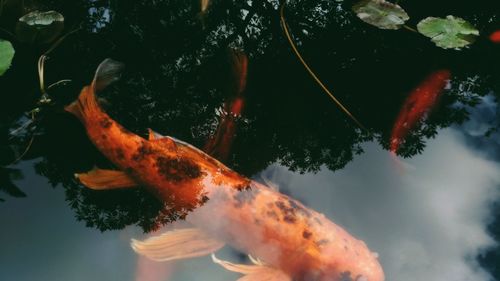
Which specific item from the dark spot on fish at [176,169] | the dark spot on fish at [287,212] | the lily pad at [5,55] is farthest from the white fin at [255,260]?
the lily pad at [5,55]

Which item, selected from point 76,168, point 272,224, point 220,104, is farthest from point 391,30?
point 76,168

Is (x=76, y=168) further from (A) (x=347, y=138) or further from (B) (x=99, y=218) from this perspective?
(A) (x=347, y=138)

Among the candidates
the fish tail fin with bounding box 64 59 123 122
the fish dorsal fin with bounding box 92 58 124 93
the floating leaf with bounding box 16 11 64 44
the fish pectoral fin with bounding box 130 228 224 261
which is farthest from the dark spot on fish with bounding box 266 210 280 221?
the floating leaf with bounding box 16 11 64 44

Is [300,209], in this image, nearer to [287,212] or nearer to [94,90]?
[287,212]

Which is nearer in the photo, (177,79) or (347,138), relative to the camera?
(347,138)

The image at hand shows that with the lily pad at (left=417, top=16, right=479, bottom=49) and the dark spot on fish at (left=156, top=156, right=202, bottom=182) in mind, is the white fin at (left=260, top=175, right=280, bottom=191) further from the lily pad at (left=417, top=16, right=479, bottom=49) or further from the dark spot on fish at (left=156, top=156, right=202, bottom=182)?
the lily pad at (left=417, top=16, right=479, bottom=49)

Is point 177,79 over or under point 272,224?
over

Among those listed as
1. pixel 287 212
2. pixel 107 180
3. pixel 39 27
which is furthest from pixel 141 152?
pixel 39 27
